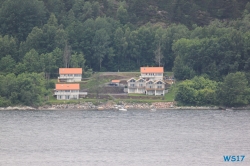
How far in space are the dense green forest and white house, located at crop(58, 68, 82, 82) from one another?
1.81 metres

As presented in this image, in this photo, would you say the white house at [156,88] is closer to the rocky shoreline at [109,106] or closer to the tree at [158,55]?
the rocky shoreline at [109,106]

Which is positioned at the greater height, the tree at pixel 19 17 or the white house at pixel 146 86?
the tree at pixel 19 17

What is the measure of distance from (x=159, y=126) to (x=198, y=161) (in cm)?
1932

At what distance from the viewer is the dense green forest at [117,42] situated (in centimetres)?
9544

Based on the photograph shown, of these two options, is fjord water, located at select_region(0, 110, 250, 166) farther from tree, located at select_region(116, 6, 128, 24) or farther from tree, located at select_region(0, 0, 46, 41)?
tree, located at select_region(116, 6, 128, 24)

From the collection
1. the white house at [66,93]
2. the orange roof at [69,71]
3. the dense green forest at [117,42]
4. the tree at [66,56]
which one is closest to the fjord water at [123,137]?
the white house at [66,93]

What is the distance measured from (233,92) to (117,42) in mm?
23397

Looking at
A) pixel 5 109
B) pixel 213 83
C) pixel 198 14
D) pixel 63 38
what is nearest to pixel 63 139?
pixel 5 109

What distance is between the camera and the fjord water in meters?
57.1

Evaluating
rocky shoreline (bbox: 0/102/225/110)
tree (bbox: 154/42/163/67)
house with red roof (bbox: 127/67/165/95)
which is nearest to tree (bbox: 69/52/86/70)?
house with red roof (bbox: 127/67/165/95)

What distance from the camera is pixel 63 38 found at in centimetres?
10456

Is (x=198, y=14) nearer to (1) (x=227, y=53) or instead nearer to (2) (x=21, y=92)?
(1) (x=227, y=53)

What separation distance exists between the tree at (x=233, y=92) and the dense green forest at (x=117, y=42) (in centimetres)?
17

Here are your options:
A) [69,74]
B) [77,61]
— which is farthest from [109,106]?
[77,61]
